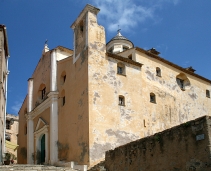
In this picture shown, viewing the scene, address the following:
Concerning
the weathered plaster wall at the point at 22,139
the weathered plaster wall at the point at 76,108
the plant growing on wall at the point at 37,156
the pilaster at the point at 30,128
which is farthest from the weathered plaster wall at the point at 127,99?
the weathered plaster wall at the point at 22,139

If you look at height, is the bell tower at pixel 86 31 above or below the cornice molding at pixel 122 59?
above

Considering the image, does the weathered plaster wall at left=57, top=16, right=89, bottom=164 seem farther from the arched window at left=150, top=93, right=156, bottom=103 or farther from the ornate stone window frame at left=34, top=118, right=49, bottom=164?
the arched window at left=150, top=93, right=156, bottom=103

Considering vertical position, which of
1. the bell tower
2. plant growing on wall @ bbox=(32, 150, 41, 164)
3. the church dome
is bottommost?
plant growing on wall @ bbox=(32, 150, 41, 164)

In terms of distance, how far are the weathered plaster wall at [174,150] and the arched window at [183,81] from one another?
16192mm

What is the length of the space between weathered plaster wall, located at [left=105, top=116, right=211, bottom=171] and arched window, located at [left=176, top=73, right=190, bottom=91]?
1619 centimetres

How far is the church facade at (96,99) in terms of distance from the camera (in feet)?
73.8

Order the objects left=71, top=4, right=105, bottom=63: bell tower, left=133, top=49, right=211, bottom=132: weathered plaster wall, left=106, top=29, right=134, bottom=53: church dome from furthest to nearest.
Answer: left=106, top=29, right=134, bottom=53: church dome, left=133, top=49, right=211, bottom=132: weathered plaster wall, left=71, top=4, right=105, bottom=63: bell tower

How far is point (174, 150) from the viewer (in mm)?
12898

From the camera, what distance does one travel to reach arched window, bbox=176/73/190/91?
31169 millimetres

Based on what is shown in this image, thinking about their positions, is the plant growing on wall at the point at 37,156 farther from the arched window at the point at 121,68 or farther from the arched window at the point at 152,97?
the arched window at the point at 152,97

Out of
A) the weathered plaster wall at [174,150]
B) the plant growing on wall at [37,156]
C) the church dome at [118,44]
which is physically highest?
the church dome at [118,44]

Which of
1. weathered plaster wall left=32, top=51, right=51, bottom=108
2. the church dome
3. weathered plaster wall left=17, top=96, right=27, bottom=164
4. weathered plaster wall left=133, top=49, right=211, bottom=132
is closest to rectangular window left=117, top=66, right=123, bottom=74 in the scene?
weathered plaster wall left=133, top=49, right=211, bottom=132

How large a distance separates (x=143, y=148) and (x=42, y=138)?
16701mm

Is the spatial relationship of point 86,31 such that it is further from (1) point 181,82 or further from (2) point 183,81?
(2) point 183,81
